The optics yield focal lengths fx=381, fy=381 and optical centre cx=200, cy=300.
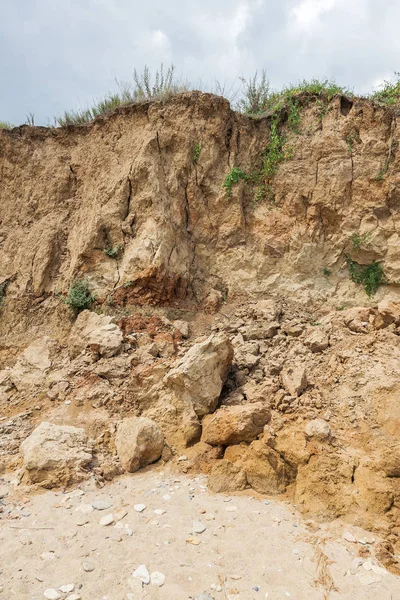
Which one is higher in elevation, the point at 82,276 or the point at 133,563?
the point at 82,276

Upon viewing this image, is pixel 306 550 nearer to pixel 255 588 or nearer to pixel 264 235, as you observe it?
pixel 255 588

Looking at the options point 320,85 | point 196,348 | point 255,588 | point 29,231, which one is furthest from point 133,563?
point 320,85

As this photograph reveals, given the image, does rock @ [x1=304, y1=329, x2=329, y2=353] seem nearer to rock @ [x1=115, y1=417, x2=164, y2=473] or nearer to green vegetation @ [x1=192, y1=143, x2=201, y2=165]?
rock @ [x1=115, y1=417, x2=164, y2=473]

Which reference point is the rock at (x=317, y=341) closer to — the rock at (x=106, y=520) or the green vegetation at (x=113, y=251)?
the rock at (x=106, y=520)

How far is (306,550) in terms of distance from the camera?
3.28m


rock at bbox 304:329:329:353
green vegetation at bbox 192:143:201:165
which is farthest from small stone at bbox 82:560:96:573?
green vegetation at bbox 192:143:201:165

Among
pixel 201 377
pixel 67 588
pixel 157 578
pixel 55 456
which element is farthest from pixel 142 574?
pixel 201 377

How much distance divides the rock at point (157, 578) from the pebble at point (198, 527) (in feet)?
1.97

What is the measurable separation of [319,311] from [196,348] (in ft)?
9.94

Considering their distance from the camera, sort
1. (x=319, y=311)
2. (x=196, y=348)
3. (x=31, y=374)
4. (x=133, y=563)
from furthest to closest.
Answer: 1. (x=319, y=311)
2. (x=31, y=374)
3. (x=196, y=348)
4. (x=133, y=563)

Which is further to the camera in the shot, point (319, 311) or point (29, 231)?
point (29, 231)

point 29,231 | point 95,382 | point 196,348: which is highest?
point 29,231

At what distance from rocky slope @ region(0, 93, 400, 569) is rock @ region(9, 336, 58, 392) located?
3 centimetres

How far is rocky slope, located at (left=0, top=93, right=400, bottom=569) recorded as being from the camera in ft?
14.8
